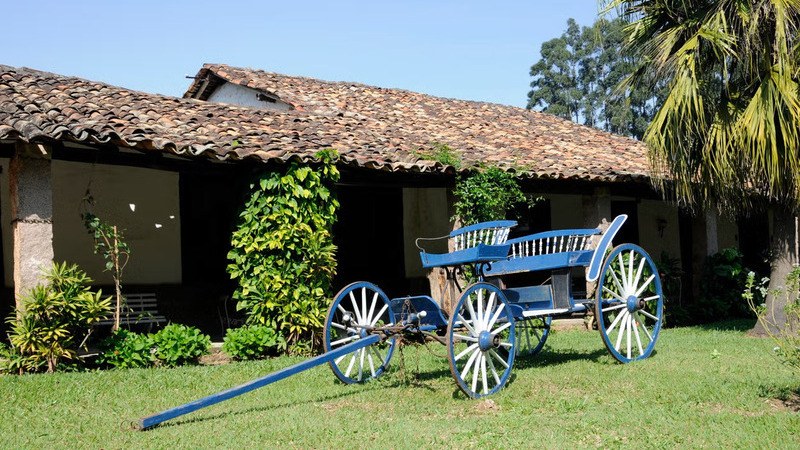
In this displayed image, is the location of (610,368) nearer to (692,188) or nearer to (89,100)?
(692,188)

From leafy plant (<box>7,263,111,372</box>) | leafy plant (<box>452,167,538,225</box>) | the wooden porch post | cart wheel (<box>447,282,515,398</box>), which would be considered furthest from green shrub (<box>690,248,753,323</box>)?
the wooden porch post

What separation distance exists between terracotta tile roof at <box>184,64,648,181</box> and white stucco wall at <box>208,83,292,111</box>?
0.17m

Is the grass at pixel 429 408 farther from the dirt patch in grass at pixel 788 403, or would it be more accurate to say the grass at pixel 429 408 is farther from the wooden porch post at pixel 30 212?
the wooden porch post at pixel 30 212

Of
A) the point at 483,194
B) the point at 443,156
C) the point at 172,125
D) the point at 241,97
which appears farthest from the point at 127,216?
the point at 483,194

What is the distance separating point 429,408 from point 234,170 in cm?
469

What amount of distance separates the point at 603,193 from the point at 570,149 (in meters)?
1.64

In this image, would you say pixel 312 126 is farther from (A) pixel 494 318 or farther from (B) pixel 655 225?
(B) pixel 655 225

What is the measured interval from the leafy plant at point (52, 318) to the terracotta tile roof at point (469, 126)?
5.04 m

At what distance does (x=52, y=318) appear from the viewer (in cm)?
728

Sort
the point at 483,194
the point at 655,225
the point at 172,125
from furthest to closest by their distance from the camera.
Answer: the point at 655,225, the point at 483,194, the point at 172,125

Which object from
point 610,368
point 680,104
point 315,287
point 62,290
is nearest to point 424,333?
point 610,368

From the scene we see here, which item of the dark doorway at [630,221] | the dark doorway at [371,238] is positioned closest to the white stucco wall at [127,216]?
the dark doorway at [371,238]

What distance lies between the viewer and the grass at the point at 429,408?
4906mm

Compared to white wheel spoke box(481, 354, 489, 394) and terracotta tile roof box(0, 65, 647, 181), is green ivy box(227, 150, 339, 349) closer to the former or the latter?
terracotta tile roof box(0, 65, 647, 181)
